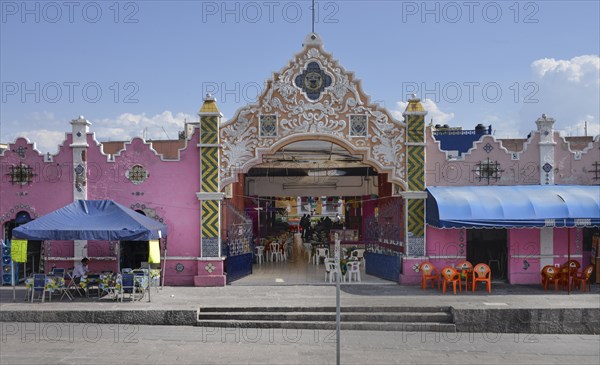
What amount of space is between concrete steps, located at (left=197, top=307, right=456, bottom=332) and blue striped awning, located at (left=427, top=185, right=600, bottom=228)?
314 centimetres

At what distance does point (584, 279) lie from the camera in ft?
54.3

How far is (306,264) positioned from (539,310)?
10969mm

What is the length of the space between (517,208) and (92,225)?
1188cm

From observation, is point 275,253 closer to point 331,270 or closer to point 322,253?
point 322,253

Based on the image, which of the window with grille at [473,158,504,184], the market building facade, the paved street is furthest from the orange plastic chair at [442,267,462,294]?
the window with grille at [473,158,504,184]

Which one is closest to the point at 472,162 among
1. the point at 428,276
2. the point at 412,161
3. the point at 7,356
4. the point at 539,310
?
the point at 412,161

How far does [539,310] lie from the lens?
45.9 feet

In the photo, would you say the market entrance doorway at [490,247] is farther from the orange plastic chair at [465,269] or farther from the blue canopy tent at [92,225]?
the blue canopy tent at [92,225]

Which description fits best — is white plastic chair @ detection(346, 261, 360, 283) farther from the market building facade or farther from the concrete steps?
the concrete steps

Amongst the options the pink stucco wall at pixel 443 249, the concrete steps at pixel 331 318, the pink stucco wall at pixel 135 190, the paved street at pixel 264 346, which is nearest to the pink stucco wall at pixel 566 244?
the pink stucco wall at pixel 443 249

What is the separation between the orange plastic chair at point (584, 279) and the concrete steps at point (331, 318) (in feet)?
16.2

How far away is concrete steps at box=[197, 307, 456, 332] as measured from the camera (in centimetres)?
1402

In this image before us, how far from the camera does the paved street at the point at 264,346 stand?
37.8 ft

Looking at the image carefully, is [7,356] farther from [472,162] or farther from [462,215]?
[472,162]
